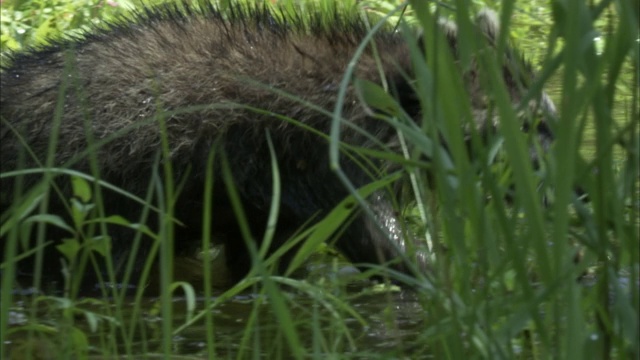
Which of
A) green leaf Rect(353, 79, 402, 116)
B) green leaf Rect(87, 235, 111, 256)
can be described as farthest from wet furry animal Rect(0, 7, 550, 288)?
green leaf Rect(353, 79, 402, 116)

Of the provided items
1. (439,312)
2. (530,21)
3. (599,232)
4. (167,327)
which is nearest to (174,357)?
(167,327)

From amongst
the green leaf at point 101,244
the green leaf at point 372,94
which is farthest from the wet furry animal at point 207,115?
the green leaf at point 372,94

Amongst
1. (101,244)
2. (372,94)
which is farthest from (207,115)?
(372,94)

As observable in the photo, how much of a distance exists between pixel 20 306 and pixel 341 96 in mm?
2915

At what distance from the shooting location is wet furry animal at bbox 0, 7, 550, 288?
4453mm

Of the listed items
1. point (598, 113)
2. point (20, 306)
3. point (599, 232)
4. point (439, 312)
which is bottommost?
point (20, 306)

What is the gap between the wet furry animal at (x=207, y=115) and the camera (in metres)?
4.45

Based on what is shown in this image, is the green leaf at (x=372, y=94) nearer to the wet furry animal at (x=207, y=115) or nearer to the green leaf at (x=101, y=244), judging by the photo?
the green leaf at (x=101, y=244)

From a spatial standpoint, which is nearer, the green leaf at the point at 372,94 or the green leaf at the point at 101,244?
the green leaf at the point at 372,94

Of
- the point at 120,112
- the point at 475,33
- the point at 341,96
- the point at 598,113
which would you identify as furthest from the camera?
the point at 120,112

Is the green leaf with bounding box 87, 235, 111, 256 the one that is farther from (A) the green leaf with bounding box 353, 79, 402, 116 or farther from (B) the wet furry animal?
(B) the wet furry animal

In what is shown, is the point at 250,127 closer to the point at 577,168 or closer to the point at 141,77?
the point at 141,77

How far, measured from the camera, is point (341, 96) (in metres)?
1.81

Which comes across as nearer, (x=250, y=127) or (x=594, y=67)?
(x=594, y=67)
